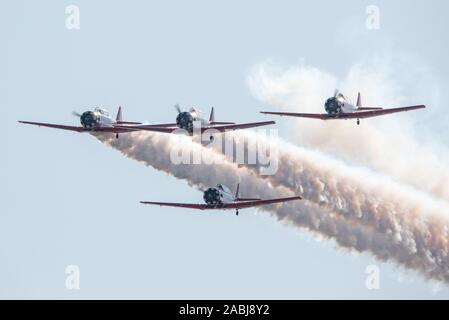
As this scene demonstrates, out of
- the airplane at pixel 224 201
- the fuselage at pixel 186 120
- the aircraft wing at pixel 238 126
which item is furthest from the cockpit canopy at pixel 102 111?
the airplane at pixel 224 201

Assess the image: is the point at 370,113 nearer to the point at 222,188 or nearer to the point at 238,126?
the point at 238,126

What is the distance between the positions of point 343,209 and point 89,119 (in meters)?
20.4

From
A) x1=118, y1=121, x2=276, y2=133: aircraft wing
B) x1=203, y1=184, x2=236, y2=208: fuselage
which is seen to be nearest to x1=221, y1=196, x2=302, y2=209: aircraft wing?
x1=203, y1=184, x2=236, y2=208: fuselage

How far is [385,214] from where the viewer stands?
152250 mm

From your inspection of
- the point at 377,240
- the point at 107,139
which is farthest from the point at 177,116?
the point at 377,240

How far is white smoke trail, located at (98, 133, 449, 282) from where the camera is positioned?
493ft

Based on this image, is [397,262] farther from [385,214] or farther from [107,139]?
[107,139]

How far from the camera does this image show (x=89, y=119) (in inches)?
5723

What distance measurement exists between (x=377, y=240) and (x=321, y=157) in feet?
26.9

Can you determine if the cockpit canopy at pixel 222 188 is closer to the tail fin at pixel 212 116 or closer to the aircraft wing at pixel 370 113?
the tail fin at pixel 212 116

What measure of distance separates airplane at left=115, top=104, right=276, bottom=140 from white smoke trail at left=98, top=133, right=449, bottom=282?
14.6ft

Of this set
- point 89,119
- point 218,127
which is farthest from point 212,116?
point 89,119
